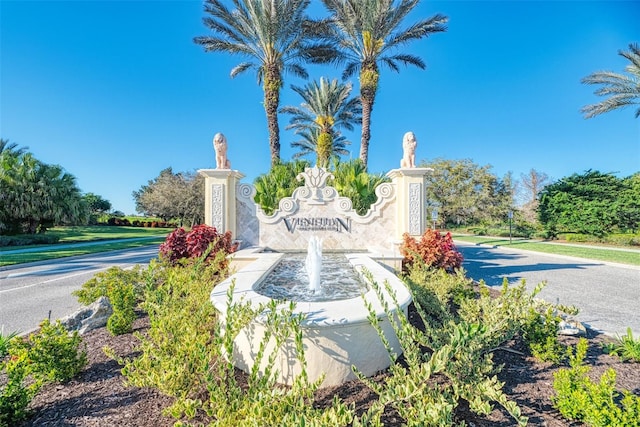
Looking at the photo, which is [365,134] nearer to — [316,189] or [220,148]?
[316,189]

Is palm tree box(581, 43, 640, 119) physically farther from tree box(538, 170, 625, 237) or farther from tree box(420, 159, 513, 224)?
tree box(420, 159, 513, 224)

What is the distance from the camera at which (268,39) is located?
43.5 ft

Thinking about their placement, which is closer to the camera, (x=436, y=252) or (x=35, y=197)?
(x=436, y=252)

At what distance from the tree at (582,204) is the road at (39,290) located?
26897 mm

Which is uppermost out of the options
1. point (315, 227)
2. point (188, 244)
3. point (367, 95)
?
point (367, 95)

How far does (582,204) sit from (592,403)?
24462 millimetres

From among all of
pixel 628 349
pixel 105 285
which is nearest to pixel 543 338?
pixel 628 349

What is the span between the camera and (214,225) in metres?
8.16

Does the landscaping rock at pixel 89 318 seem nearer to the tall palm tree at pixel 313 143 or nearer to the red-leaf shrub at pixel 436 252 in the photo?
the red-leaf shrub at pixel 436 252

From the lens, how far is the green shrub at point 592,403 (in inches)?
75.6

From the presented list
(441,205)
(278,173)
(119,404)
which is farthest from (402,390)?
(441,205)

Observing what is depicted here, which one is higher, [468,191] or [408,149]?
[468,191]

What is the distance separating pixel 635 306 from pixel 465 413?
5.93 meters

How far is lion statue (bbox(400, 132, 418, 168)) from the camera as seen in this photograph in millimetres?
7996
